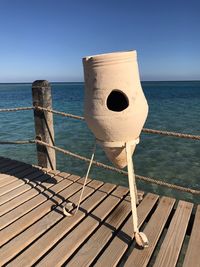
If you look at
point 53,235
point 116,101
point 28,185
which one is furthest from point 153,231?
point 28,185

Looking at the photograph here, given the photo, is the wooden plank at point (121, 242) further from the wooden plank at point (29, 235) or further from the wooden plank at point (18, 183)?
the wooden plank at point (18, 183)

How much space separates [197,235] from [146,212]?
649 mm

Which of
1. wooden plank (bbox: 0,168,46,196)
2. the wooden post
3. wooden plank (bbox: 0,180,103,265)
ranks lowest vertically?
wooden plank (bbox: 0,180,103,265)

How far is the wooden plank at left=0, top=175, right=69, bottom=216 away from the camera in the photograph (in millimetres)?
3385

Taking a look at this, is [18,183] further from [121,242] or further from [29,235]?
[121,242]

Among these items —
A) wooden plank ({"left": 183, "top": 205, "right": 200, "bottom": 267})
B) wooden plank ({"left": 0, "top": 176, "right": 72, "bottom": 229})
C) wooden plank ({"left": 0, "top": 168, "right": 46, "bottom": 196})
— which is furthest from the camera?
wooden plank ({"left": 0, "top": 168, "right": 46, "bottom": 196})

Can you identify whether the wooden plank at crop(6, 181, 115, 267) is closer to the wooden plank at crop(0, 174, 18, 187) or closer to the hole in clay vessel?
the hole in clay vessel

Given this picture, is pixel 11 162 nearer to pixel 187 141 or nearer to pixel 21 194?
pixel 21 194

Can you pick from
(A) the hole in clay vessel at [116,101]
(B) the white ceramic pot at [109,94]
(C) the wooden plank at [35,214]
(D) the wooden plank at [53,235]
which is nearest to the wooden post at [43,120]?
(C) the wooden plank at [35,214]

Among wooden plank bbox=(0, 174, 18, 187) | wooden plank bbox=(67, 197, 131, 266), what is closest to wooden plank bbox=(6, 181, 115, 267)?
wooden plank bbox=(67, 197, 131, 266)

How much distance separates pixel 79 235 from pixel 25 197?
3.99ft

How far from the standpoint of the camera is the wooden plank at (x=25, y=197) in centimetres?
339

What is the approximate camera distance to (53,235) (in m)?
2.79

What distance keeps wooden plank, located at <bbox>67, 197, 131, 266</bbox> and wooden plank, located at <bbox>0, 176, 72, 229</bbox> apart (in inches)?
38.8
